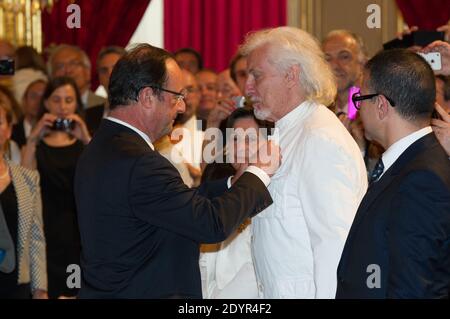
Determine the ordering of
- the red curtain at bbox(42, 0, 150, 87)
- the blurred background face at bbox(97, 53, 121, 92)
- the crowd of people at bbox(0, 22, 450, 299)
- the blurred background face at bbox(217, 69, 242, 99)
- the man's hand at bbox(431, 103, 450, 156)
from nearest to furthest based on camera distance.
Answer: the crowd of people at bbox(0, 22, 450, 299), the man's hand at bbox(431, 103, 450, 156), the blurred background face at bbox(217, 69, 242, 99), the blurred background face at bbox(97, 53, 121, 92), the red curtain at bbox(42, 0, 150, 87)

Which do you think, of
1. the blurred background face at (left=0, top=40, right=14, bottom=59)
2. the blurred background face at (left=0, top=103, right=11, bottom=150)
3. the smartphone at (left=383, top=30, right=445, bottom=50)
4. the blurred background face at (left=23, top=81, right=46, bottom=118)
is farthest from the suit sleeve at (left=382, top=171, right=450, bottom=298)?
the blurred background face at (left=0, top=40, right=14, bottom=59)

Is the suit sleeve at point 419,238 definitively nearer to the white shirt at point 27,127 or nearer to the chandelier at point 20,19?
the white shirt at point 27,127

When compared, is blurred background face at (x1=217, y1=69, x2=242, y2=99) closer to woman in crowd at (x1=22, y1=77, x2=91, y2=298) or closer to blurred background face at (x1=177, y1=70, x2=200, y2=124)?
blurred background face at (x1=177, y1=70, x2=200, y2=124)

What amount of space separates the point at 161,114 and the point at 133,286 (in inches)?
26.1

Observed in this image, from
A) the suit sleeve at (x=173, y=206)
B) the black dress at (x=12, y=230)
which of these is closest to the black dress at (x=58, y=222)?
the black dress at (x=12, y=230)

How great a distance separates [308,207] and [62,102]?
290 centimetres

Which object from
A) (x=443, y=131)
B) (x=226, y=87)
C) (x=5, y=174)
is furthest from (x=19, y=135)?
(x=443, y=131)

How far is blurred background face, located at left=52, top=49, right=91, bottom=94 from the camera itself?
23.3ft

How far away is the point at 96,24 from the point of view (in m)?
8.36

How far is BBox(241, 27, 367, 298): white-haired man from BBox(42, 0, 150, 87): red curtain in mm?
4472

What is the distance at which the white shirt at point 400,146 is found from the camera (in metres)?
3.09

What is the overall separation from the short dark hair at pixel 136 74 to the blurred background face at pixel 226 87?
286 cm

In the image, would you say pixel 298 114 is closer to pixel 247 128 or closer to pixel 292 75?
pixel 292 75
